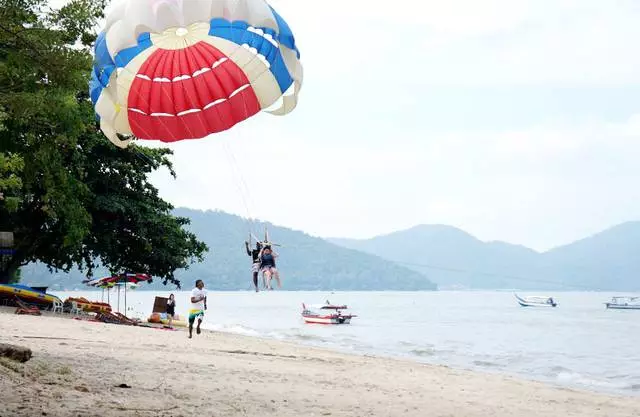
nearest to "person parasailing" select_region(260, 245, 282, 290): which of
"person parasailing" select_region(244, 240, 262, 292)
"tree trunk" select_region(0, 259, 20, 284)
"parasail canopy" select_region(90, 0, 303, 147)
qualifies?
"person parasailing" select_region(244, 240, 262, 292)

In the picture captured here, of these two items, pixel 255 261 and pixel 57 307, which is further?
pixel 57 307

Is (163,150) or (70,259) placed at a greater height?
(163,150)

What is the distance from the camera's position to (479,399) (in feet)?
52.8

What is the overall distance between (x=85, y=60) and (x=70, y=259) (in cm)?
2646

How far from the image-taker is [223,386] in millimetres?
12641

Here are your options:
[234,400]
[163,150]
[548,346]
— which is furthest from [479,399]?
[548,346]

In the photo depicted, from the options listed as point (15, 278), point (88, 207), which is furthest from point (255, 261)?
point (15, 278)

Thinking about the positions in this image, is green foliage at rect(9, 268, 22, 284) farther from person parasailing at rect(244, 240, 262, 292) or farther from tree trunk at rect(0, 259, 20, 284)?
person parasailing at rect(244, 240, 262, 292)

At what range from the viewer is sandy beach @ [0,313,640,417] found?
946cm

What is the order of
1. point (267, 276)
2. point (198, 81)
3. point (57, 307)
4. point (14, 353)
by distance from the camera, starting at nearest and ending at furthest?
point (14, 353) → point (198, 81) → point (267, 276) → point (57, 307)

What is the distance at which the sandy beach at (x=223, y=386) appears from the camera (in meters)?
9.46

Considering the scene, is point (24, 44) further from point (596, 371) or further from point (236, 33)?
point (596, 371)

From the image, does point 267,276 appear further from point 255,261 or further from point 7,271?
point 7,271

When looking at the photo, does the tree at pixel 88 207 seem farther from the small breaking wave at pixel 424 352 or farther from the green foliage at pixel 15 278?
the small breaking wave at pixel 424 352
